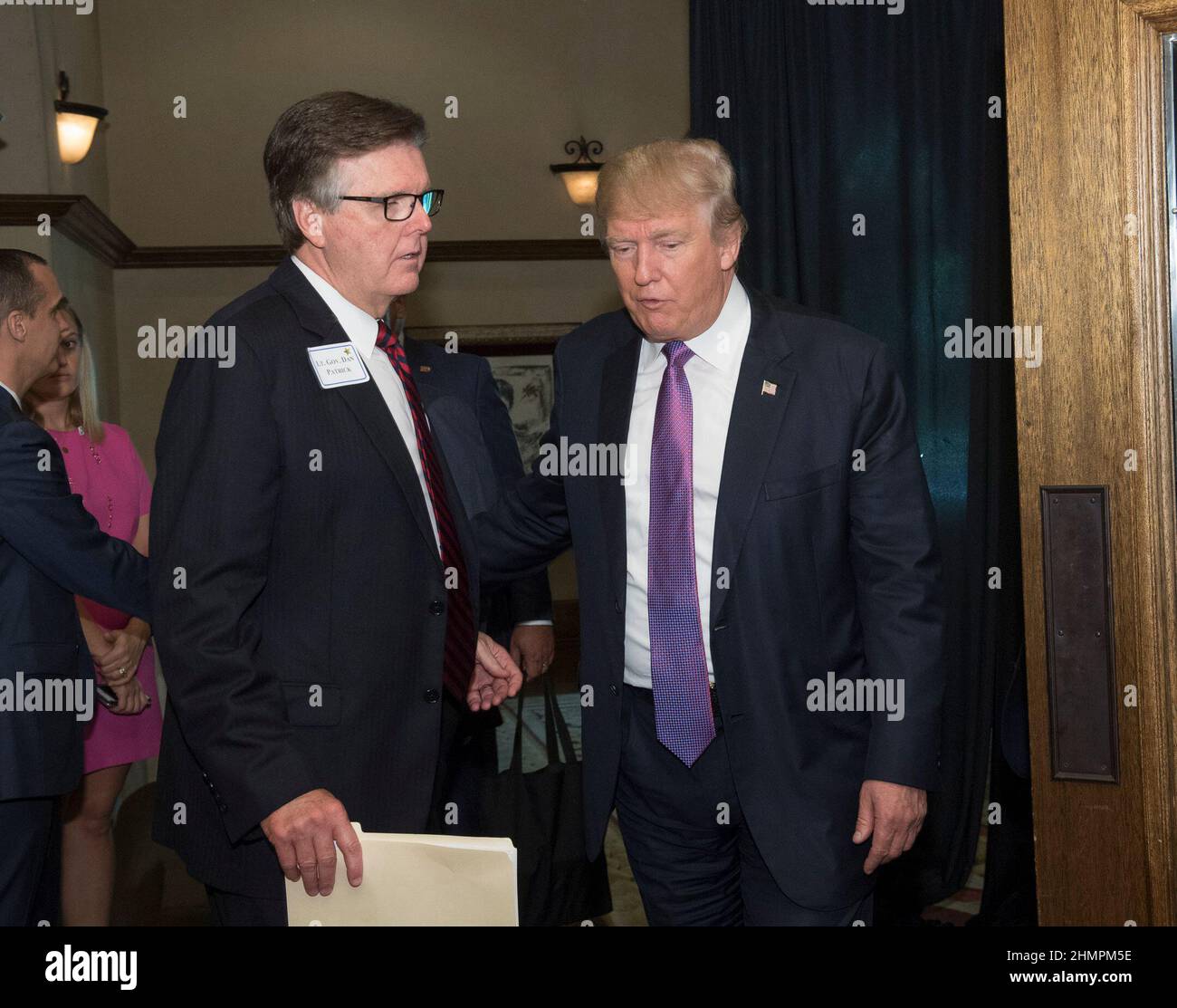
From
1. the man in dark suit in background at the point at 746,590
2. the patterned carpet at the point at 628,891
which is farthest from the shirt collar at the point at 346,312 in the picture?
the patterned carpet at the point at 628,891

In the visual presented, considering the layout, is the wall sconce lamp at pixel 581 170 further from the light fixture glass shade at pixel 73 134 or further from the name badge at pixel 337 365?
A: the name badge at pixel 337 365

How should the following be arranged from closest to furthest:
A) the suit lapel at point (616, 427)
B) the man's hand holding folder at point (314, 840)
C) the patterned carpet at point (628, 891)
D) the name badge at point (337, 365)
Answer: the man's hand holding folder at point (314, 840) < the name badge at point (337, 365) < the suit lapel at point (616, 427) < the patterned carpet at point (628, 891)

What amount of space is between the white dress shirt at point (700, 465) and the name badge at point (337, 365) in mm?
519

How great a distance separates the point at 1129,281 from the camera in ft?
6.27

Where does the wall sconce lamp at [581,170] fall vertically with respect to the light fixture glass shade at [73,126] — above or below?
above

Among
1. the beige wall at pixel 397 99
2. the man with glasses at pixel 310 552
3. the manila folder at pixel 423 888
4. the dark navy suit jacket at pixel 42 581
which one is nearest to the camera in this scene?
the manila folder at pixel 423 888

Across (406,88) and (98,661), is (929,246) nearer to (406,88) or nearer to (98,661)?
(98,661)

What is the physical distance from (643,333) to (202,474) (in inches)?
33.7

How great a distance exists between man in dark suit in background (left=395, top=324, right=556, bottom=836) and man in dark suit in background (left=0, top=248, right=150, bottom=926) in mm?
782

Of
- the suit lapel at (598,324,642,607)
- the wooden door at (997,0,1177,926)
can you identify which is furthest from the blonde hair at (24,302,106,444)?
the wooden door at (997,0,1177,926)

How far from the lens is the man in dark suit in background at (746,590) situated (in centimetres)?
212


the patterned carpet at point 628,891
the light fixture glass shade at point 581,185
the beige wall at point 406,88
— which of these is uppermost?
the beige wall at point 406,88

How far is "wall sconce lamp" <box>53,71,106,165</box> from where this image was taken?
5.84m

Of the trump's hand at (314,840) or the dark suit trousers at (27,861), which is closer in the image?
the trump's hand at (314,840)
